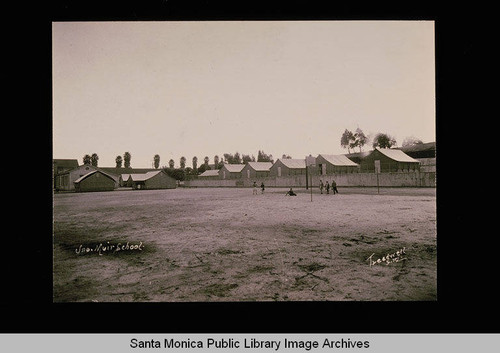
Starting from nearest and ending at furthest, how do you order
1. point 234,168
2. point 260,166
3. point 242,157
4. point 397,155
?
point 397,155
point 260,166
point 234,168
point 242,157

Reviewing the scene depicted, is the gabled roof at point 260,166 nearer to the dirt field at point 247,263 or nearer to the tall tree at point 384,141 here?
the tall tree at point 384,141

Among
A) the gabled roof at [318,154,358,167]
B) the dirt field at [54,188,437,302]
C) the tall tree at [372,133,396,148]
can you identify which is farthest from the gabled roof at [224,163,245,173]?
the dirt field at [54,188,437,302]
